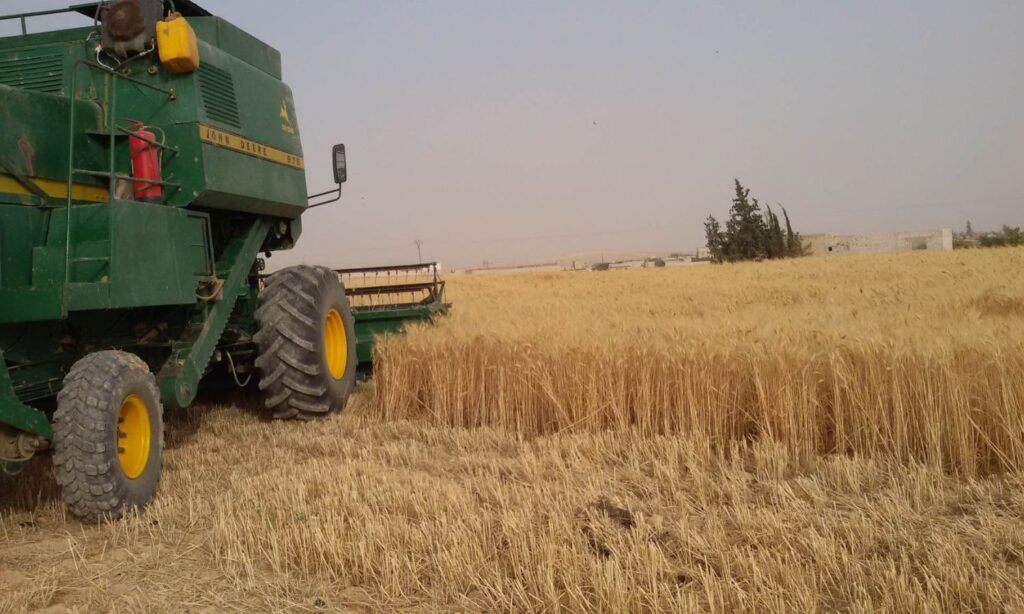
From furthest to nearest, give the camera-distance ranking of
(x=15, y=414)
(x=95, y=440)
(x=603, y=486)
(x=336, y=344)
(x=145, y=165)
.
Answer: (x=336, y=344), (x=145, y=165), (x=603, y=486), (x=95, y=440), (x=15, y=414)

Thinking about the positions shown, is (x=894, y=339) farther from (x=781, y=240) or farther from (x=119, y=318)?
(x=781, y=240)

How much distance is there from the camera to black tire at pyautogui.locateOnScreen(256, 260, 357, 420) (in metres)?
5.48

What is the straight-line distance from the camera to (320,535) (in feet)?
10.4

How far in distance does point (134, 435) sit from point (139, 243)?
98 cm

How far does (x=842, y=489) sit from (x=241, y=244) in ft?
13.9

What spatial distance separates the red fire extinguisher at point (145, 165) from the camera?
442cm

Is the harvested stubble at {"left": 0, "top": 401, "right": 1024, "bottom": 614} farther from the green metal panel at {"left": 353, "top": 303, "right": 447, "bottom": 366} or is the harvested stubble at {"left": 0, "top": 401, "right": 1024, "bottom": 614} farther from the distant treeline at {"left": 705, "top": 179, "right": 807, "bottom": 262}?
the distant treeline at {"left": 705, "top": 179, "right": 807, "bottom": 262}

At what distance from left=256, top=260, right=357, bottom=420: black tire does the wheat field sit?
211mm

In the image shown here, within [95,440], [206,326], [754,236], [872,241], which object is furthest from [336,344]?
[872,241]

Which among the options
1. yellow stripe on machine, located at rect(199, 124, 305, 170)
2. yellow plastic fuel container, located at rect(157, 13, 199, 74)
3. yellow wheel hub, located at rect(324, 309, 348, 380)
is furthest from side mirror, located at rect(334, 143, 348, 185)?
yellow plastic fuel container, located at rect(157, 13, 199, 74)

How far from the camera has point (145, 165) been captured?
14.5ft

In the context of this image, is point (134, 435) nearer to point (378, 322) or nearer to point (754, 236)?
point (378, 322)

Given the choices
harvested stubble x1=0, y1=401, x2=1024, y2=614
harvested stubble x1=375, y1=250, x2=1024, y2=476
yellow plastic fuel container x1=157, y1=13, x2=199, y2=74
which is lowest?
harvested stubble x1=0, y1=401, x2=1024, y2=614

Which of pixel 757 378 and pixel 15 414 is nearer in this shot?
pixel 15 414
